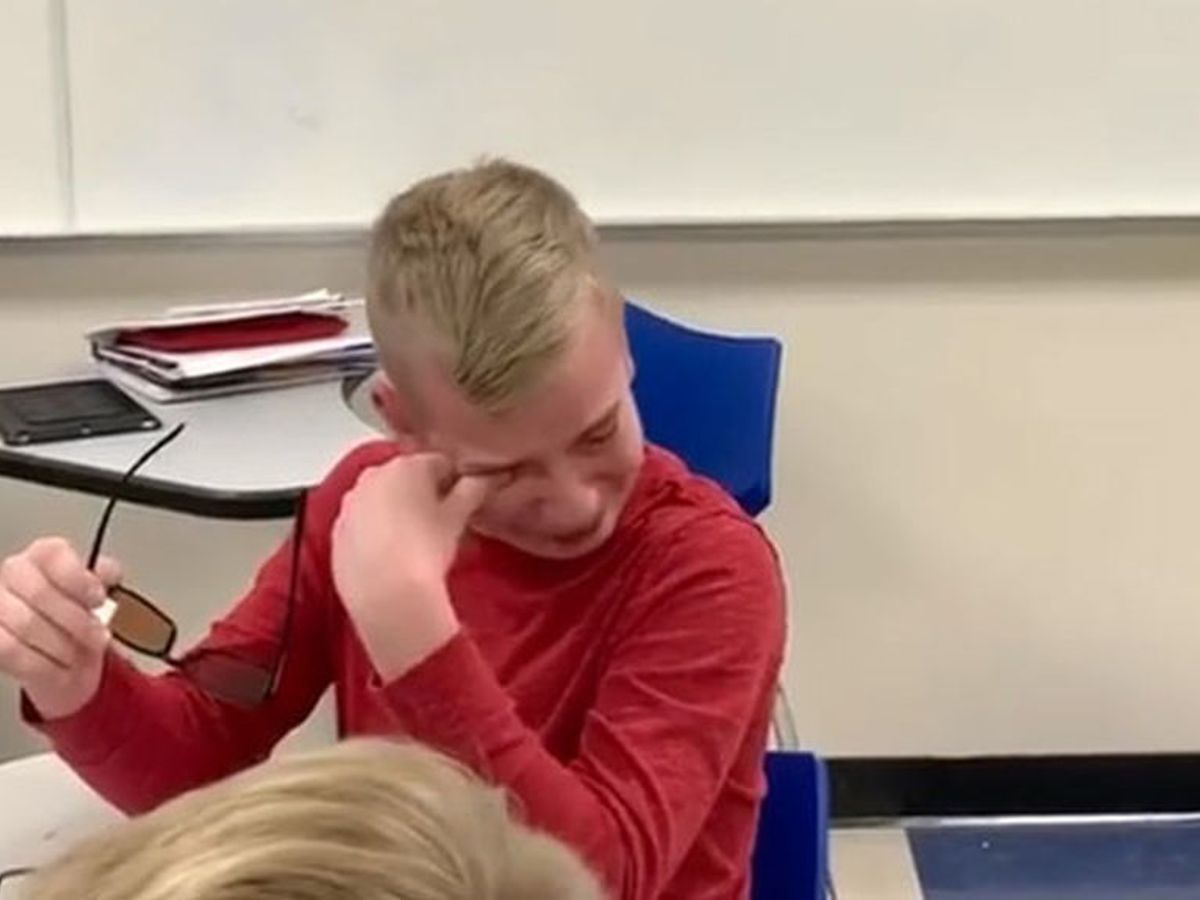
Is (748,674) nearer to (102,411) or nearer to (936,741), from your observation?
(102,411)

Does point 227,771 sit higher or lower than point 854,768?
higher

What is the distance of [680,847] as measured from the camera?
129 centimetres

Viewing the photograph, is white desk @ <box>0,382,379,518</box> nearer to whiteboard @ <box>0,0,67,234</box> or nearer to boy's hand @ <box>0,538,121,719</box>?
whiteboard @ <box>0,0,67,234</box>

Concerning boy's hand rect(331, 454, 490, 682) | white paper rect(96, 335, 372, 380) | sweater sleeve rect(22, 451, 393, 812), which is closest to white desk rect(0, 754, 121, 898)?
sweater sleeve rect(22, 451, 393, 812)

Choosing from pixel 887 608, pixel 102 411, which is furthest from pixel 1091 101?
pixel 102 411

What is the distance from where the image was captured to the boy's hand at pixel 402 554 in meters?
1.20

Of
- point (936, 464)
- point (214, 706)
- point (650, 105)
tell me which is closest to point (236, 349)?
point (650, 105)

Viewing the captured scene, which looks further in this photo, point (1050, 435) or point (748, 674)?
point (1050, 435)

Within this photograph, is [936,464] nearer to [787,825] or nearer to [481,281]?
[787,825]

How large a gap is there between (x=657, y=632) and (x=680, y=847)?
124 mm

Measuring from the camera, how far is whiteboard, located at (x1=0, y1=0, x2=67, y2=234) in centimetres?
267

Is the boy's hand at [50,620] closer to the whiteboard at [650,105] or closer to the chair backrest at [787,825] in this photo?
the chair backrest at [787,825]

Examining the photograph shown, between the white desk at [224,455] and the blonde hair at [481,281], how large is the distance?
2.51 ft

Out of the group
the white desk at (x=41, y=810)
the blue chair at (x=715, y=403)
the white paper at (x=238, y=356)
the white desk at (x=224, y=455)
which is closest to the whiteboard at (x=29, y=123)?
the white paper at (x=238, y=356)
